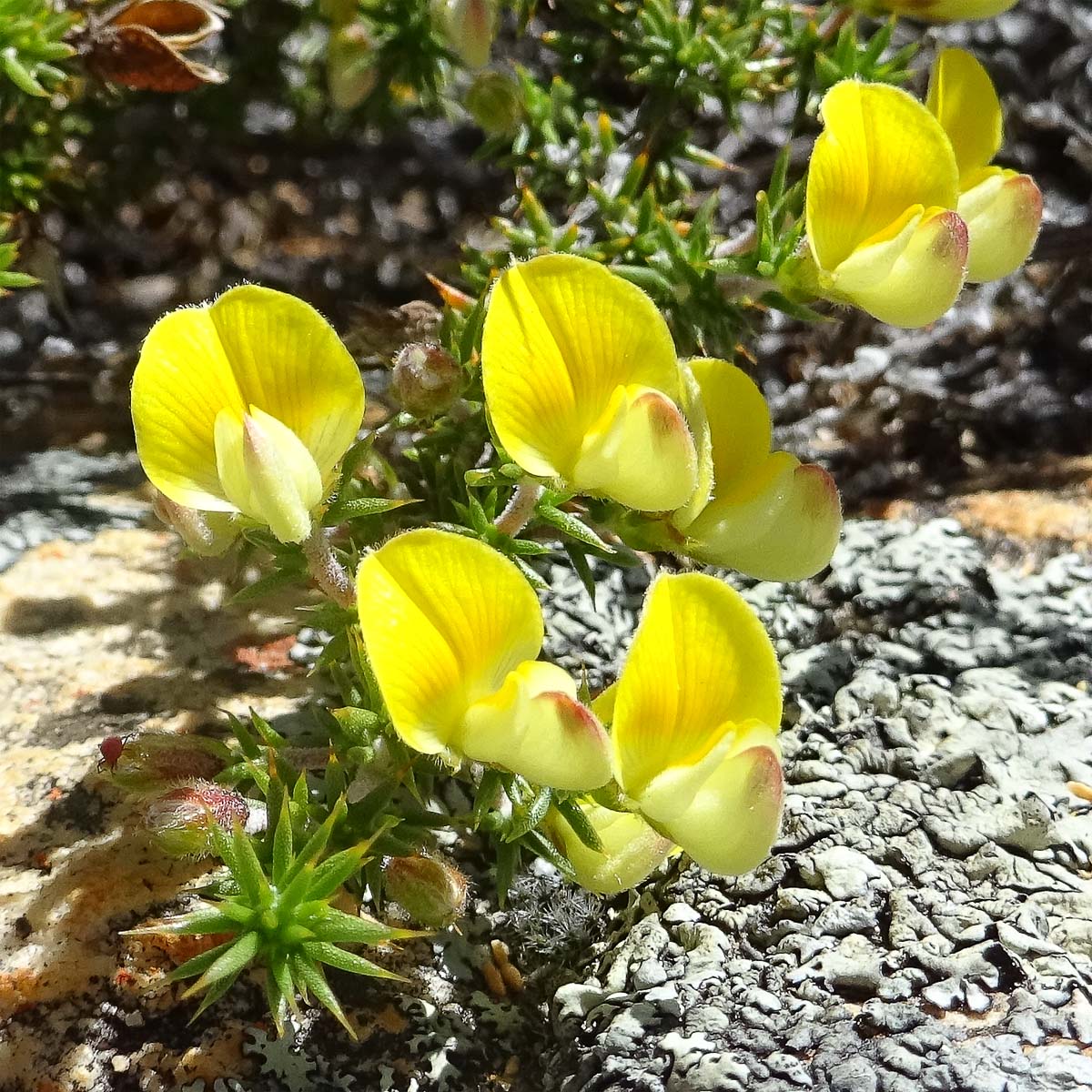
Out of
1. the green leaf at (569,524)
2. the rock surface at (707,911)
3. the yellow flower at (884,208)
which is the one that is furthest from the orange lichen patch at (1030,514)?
the green leaf at (569,524)

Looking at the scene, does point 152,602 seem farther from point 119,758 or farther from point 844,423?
point 844,423

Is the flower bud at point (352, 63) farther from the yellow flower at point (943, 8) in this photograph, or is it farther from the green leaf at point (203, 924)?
the green leaf at point (203, 924)

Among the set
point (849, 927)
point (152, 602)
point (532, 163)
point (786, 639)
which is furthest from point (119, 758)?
point (532, 163)

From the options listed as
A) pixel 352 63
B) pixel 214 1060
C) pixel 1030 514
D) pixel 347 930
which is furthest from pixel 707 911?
pixel 352 63

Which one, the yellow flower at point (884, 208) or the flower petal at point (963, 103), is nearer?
the yellow flower at point (884, 208)

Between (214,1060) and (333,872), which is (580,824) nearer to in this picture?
(333,872)
